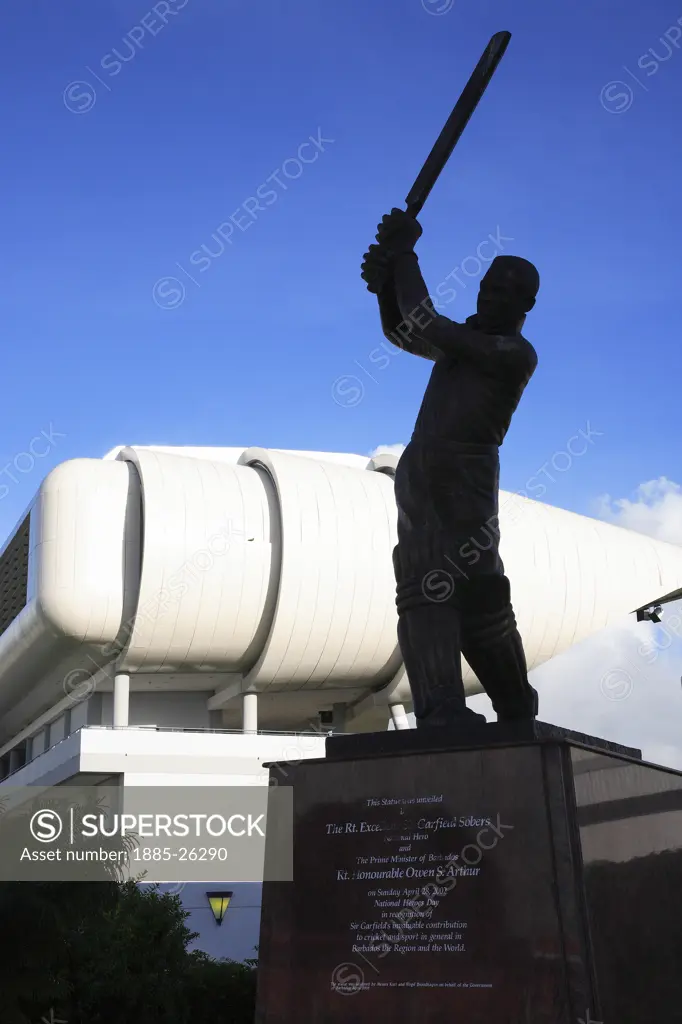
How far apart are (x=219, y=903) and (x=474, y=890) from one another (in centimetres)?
2371

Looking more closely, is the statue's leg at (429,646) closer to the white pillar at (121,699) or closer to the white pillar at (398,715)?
the white pillar at (121,699)

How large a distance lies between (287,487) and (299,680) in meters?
6.20

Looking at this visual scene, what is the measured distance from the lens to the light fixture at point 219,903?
90.1 feet

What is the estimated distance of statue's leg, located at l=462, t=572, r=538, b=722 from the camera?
650 centimetres

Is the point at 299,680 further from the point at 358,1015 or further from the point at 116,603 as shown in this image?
the point at 358,1015

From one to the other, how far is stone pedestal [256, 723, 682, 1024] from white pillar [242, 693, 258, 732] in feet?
93.8

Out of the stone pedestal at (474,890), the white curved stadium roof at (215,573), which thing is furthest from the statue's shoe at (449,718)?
the white curved stadium roof at (215,573)

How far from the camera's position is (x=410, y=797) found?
18.9 feet

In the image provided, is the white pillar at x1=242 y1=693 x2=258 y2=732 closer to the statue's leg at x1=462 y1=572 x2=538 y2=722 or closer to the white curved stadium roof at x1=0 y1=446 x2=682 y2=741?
the white curved stadium roof at x1=0 y1=446 x2=682 y2=741

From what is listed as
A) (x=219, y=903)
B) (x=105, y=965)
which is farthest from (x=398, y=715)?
(x=105, y=965)

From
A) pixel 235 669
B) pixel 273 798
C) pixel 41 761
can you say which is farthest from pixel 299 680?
pixel 273 798

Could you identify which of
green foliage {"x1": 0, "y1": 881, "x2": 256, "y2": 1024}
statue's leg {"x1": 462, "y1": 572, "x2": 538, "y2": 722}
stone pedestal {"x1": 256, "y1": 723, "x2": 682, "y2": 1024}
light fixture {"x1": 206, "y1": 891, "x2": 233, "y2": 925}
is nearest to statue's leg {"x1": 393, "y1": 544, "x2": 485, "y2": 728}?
statue's leg {"x1": 462, "y1": 572, "x2": 538, "y2": 722}

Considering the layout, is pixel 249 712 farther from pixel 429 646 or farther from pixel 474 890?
pixel 474 890

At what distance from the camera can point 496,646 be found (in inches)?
259
